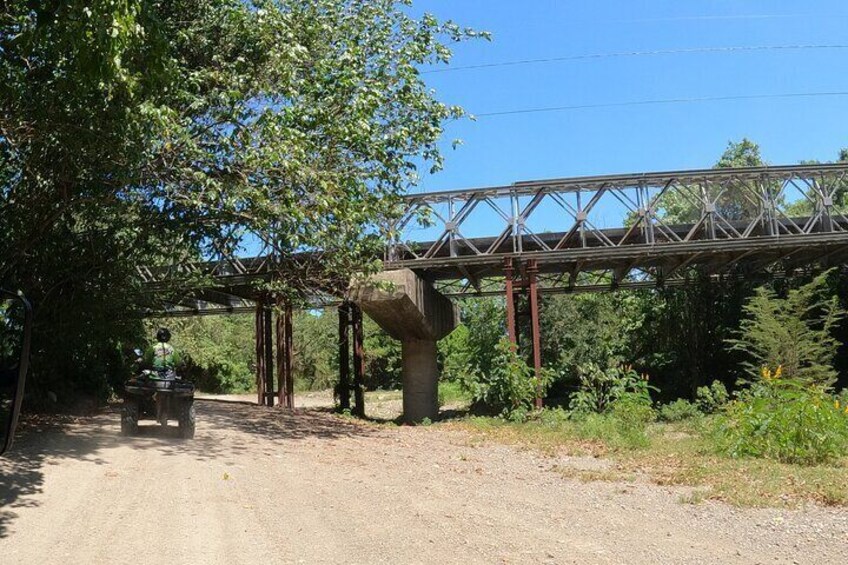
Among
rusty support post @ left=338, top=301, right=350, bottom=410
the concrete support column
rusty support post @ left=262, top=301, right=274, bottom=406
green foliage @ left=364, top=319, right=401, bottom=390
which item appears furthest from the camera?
green foliage @ left=364, top=319, right=401, bottom=390

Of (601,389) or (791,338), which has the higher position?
(791,338)

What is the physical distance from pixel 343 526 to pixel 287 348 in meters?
15.5

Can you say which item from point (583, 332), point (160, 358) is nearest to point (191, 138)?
point (160, 358)

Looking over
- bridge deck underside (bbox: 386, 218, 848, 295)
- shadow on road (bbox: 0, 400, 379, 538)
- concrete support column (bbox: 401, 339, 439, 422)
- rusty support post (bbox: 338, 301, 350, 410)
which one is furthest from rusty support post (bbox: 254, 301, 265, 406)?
shadow on road (bbox: 0, 400, 379, 538)

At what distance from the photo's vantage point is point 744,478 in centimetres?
921

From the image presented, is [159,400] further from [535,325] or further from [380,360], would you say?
[380,360]

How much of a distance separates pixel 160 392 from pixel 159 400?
0.27 m

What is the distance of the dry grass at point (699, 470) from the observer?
8.18 metres

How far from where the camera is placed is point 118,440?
11016 mm

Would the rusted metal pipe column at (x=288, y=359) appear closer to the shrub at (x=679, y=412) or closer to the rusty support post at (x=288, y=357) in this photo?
the rusty support post at (x=288, y=357)

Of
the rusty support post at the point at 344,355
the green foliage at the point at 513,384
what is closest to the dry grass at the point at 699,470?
the green foliage at the point at 513,384

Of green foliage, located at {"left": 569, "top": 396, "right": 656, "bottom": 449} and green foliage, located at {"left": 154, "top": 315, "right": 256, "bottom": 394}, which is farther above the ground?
green foliage, located at {"left": 154, "top": 315, "right": 256, "bottom": 394}

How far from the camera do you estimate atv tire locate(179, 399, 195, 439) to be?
37.2 ft

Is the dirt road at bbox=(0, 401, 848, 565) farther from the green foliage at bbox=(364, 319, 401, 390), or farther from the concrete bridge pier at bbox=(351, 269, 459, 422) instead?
the green foliage at bbox=(364, 319, 401, 390)
